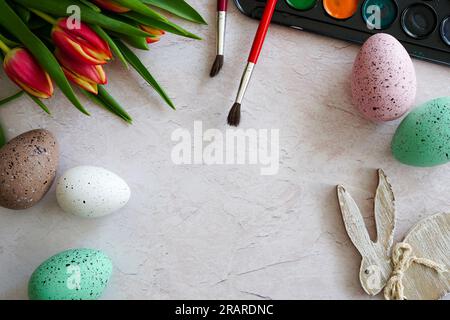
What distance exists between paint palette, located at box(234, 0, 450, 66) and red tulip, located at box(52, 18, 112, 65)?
0.70ft

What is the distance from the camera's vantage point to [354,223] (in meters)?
0.72

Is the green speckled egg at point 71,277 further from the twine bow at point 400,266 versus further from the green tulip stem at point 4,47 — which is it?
the twine bow at point 400,266

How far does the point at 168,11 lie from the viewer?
2.38ft

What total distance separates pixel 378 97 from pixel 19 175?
1.42 ft

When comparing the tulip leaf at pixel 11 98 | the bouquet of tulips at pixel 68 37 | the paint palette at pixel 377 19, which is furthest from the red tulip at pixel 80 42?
the paint palette at pixel 377 19

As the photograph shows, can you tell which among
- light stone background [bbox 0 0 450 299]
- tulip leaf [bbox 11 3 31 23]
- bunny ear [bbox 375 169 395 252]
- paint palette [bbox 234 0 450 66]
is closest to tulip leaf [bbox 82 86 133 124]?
light stone background [bbox 0 0 450 299]

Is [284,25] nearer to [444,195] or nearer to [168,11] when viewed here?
[168,11]

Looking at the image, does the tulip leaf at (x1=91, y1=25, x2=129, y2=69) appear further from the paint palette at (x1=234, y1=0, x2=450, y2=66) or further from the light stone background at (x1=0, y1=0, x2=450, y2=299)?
the paint palette at (x1=234, y1=0, x2=450, y2=66)

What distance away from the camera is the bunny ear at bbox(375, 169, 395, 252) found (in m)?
0.71

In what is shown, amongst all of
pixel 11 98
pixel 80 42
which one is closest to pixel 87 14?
pixel 80 42

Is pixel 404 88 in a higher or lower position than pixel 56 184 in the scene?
higher
